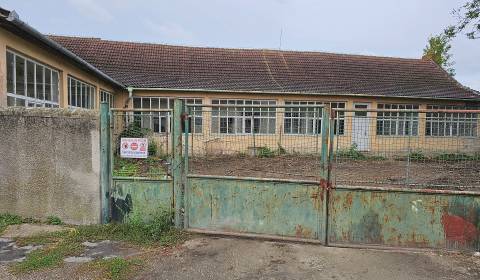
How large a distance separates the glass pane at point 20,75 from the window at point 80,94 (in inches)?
112

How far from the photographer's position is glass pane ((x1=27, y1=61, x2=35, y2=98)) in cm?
762

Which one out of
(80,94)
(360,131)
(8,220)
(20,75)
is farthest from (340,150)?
(80,94)

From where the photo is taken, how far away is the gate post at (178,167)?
18.0 ft

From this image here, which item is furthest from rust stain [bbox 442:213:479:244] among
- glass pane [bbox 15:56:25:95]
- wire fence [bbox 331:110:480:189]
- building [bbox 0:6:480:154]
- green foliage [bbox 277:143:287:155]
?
glass pane [bbox 15:56:25:95]

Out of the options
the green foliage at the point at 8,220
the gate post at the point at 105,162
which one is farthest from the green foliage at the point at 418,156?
the green foliage at the point at 8,220

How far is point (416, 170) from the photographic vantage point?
20.4 feet

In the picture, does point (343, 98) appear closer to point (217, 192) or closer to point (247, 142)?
point (247, 142)

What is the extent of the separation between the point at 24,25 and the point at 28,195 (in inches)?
118

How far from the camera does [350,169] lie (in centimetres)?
675

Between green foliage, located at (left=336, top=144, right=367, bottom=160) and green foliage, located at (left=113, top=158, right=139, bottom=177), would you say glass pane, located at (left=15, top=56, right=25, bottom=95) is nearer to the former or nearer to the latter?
green foliage, located at (left=113, top=158, right=139, bottom=177)

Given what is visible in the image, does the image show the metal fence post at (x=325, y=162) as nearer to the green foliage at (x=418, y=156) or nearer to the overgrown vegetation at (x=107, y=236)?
the green foliage at (x=418, y=156)

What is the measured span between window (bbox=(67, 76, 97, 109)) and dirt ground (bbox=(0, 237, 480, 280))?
7141mm

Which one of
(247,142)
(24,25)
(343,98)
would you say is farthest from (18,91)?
(343,98)

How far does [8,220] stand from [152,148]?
2613 millimetres
